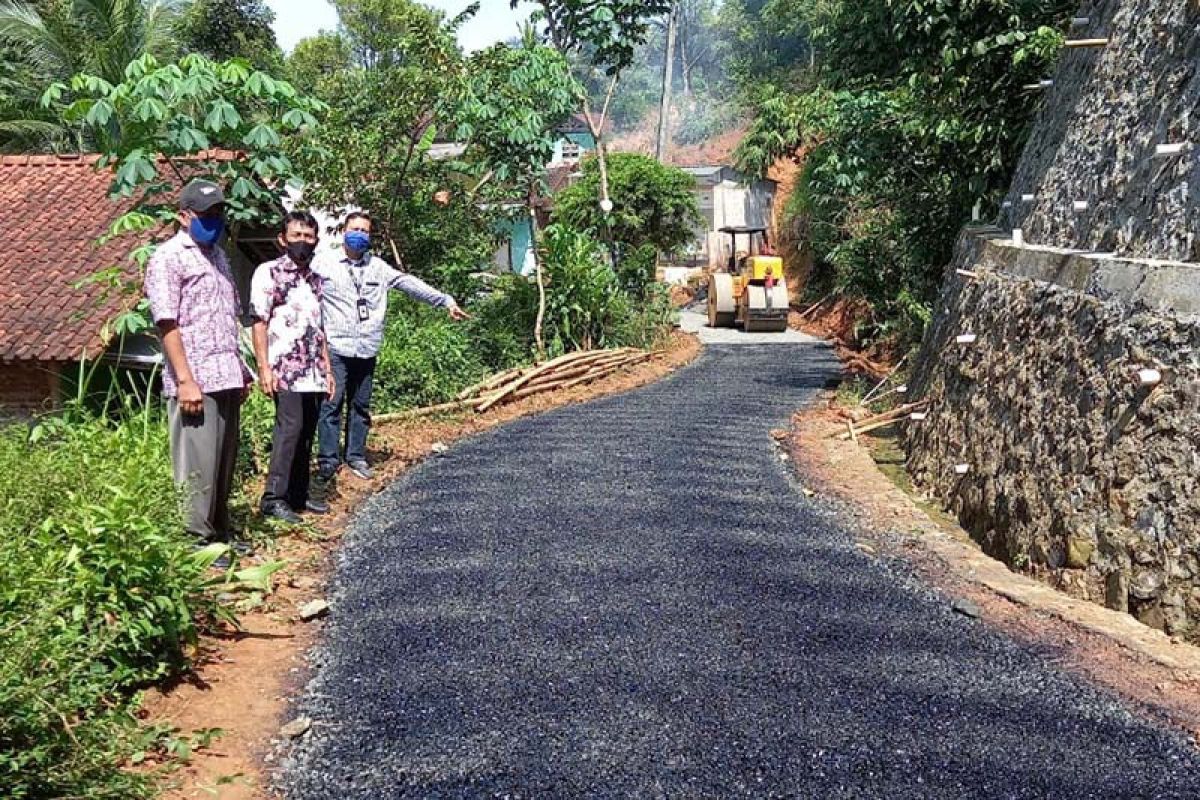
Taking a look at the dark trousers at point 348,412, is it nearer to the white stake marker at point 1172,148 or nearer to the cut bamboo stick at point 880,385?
the white stake marker at point 1172,148

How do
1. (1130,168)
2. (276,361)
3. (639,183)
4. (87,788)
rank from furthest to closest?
(639,183) < (1130,168) < (276,361) < (87,788)

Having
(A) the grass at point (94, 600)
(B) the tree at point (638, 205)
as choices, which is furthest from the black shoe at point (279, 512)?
(B) the tree at point (638, 205)

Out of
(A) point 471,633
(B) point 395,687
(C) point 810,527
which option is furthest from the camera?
(C) point 810,527

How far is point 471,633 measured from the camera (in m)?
4.00

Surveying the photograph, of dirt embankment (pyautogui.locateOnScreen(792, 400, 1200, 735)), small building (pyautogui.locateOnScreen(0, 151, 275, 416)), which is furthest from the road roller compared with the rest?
dirt embankment (pyautogui.locateOnScreen(792, 400, 1200, 735))

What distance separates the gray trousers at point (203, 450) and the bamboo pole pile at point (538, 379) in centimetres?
418

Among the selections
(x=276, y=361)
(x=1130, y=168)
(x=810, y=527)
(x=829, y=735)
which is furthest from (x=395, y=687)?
(x=1130, y=168)

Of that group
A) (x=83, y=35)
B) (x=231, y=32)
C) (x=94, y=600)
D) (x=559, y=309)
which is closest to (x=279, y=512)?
(x=94, y=600)

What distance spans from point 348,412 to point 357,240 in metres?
1.10

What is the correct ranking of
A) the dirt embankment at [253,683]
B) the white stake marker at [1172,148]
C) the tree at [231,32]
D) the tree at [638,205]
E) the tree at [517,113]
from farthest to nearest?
the tree at [231,32]
the tree at [638,205]
the tree at [517,113]
the white stake marker at [1172,148]
the dirt embankment at [253,683]

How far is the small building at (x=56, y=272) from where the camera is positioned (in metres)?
9.11

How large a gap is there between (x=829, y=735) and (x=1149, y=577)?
6.34 ft

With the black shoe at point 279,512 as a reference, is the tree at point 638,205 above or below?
above

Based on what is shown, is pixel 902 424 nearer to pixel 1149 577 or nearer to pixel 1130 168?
pixel 1130 168
